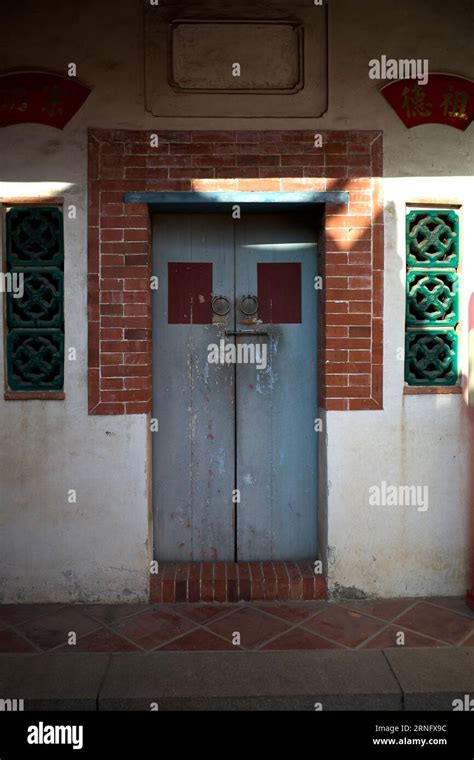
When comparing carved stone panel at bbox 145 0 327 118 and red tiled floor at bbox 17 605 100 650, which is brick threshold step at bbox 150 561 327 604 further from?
carved stone panel at bbox 145 0 327 118

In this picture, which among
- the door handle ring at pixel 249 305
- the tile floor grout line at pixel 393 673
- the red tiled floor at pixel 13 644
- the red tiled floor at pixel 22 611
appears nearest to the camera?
the tile floor grout line at pixel 393 673

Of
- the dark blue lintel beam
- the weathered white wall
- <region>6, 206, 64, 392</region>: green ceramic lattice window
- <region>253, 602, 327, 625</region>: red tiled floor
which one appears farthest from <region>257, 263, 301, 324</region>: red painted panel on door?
<region>253, 602, 327, 625</region>: red tiled floor

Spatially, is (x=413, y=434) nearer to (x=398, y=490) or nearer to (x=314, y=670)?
(x=398, y=490)

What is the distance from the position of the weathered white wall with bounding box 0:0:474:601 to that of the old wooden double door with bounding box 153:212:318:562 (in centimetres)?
34

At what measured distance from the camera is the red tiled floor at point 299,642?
337cm

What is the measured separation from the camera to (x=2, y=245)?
395 centimetres

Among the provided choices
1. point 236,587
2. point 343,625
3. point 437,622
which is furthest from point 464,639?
point 236,587

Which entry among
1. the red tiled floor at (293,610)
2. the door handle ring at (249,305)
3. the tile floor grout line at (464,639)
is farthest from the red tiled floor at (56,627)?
the door handle ring at (249,305)

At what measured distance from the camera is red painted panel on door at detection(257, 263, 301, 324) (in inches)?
167

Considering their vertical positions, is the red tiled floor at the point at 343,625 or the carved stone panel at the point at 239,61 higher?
the carved stone panel at the point at 239,61

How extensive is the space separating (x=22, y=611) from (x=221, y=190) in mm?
3219

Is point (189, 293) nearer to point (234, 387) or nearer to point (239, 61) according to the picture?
point (234, 387)

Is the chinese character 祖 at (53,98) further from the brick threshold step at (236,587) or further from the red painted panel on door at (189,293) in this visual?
the brick threshold step at (236,587)

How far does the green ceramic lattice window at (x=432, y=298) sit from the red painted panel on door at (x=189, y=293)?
1.47 metres
